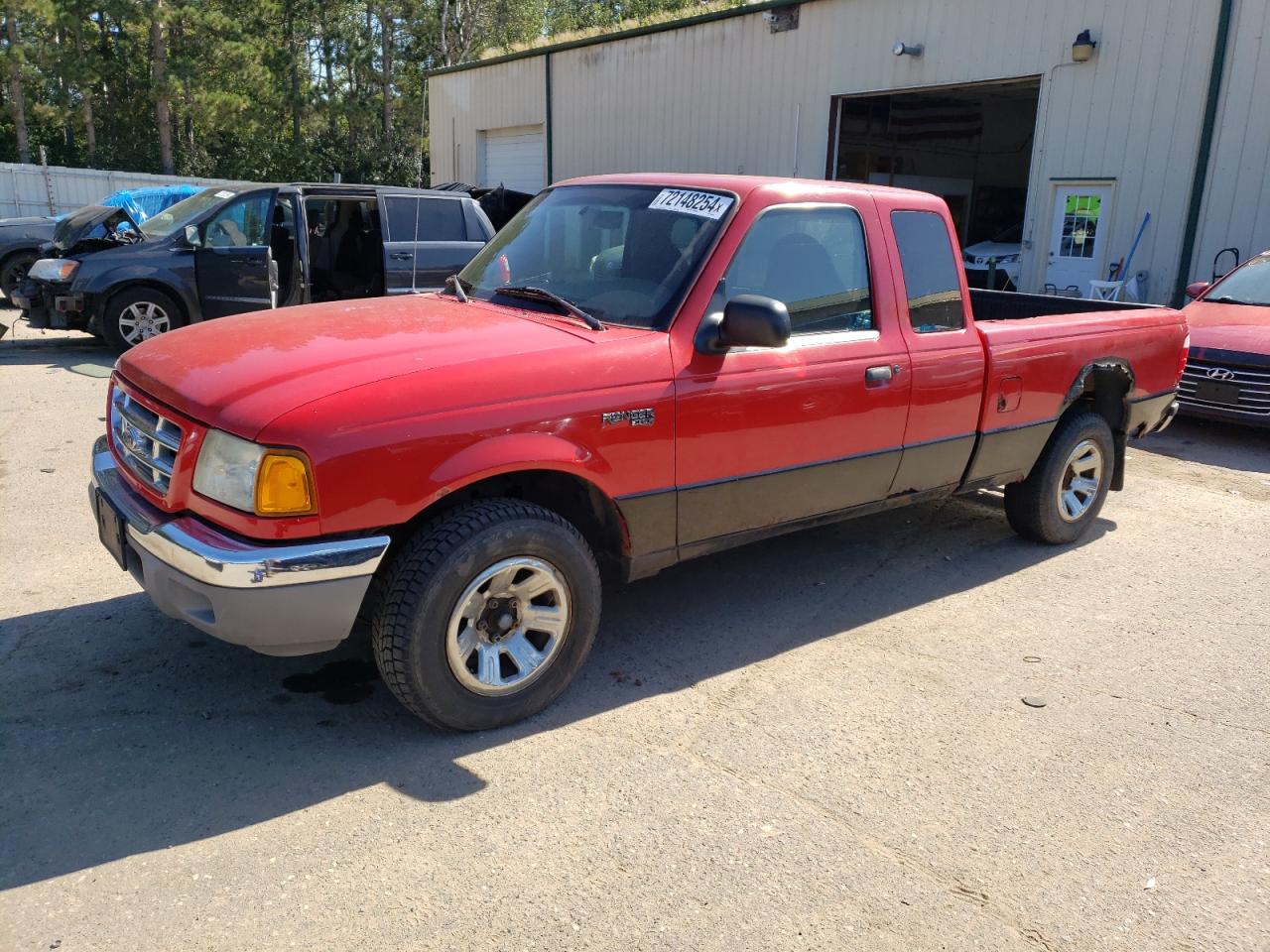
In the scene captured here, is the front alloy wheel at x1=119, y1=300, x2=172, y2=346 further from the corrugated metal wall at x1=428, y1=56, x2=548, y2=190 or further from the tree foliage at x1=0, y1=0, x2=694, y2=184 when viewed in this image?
the tree foliage at x1=0, y1=0, x2=694, y2=184

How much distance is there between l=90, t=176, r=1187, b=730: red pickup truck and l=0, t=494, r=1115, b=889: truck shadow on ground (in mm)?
320

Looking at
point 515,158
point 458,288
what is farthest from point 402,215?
point 515,158

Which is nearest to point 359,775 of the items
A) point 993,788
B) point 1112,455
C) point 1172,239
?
point 993,788

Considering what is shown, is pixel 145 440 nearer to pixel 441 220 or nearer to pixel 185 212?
pixel 441 220

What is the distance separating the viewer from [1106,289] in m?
12.5

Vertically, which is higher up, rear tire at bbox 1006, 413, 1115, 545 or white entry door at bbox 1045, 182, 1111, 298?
white entry door at bbox 1045, 182, 1111, 298

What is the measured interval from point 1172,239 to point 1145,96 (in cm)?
179

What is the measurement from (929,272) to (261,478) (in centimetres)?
321

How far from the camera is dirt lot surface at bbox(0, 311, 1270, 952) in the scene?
2637mm

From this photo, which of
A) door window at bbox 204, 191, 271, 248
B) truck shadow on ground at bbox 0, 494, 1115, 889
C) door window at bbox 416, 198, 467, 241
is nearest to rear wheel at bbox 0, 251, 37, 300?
door window at bbox 204, 191, 271, 248

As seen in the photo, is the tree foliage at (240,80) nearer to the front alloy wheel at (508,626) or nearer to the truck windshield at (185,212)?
the truck windshield at (185,212)

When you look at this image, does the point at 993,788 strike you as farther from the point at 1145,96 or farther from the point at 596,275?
the point at 1145,96

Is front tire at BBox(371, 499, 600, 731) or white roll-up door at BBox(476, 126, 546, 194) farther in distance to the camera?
white roll-up door at BBox(476, 126, 546, 194)

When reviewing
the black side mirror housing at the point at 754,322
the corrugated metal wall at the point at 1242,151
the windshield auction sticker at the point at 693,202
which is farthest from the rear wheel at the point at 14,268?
the corrugated metal wall at the point at 1242,151
